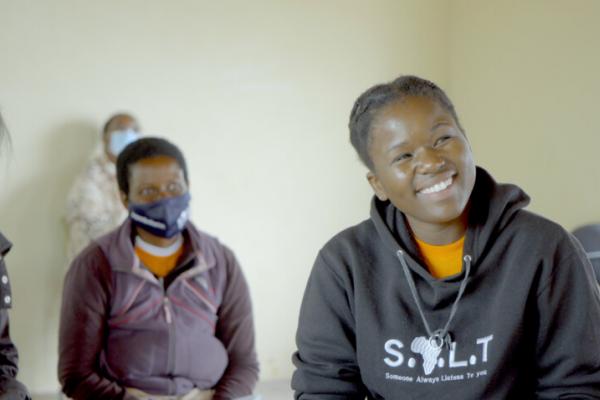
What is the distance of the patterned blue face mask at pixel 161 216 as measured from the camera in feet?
8.17

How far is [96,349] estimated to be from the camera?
2303 mm

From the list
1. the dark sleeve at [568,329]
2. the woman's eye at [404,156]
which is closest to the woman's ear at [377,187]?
the woman's eye at [404,156]

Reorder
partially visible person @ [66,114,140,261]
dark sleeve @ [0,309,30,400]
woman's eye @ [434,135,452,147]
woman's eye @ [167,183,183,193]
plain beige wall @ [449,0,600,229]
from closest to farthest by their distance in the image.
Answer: woman's eye @ [434,135,452,147]
dark sleeve @ [0,309,30,400]
woman's eye @ [167,183,183,193]
plain beige wall @ [449,0,600,229]
partially visible person @ [66,114,140,261]

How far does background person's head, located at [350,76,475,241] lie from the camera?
4.93ft

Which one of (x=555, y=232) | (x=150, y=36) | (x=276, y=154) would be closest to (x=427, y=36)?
(x=276, y=154)

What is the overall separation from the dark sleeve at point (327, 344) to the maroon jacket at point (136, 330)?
2.56 feet

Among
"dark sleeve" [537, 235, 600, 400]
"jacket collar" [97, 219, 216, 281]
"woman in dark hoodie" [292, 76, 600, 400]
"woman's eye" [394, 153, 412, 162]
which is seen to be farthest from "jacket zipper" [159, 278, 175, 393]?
"dark sleeve" [537, 235, 600, 400]

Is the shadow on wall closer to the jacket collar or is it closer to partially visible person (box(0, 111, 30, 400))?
the jacket collar

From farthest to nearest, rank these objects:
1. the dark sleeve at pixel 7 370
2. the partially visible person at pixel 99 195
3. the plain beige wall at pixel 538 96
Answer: the partially visible person at pixel 99 195
the plain beige wall at pixel 538 96
the dark sleeve at pixel 7 370

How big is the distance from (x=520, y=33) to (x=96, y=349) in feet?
11.8

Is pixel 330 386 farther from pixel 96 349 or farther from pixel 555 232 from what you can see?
pixel 96 349

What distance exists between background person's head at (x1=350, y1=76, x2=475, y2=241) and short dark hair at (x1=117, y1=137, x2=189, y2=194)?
113cm

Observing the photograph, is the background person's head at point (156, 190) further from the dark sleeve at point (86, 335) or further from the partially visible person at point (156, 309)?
the dark sleeve at point (86, 335)

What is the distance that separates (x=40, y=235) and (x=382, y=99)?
364 centimetres
